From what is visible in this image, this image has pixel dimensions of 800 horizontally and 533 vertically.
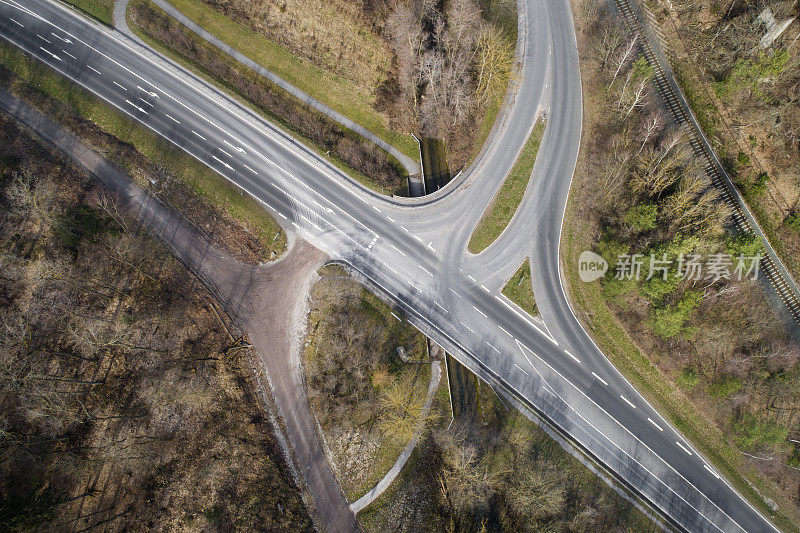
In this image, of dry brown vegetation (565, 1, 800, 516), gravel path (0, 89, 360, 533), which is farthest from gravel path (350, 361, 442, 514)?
dry brown vegetation (565, 1, 800, 516)

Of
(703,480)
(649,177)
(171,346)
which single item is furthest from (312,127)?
(703,480)

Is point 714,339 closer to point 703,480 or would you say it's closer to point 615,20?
point 703,480

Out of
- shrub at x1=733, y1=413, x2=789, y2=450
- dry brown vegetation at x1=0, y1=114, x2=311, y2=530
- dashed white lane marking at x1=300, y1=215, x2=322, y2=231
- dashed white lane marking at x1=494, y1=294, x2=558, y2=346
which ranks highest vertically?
dashed white lane marking at x1=300, y1=215, x2=322, y2=231

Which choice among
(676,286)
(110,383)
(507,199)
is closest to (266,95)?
(507,199)

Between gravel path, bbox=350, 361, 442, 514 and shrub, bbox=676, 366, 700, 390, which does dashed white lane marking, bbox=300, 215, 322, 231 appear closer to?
gravel path, bbox=350, 361, 442, 514

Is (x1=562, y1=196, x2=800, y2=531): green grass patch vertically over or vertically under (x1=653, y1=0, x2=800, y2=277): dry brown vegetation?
under
